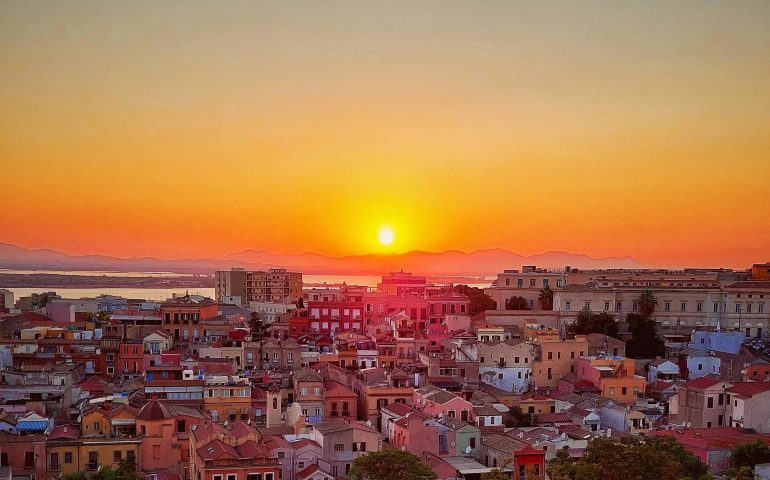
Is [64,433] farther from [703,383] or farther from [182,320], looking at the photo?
[703,383]

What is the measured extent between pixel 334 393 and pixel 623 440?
12618mm

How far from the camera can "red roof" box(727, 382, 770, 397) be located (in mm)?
30487

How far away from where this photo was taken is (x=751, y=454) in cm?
2447

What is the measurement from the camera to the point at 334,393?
105 feet

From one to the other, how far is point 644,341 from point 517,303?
33.9 feet

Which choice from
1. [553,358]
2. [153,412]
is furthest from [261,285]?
[153,412]

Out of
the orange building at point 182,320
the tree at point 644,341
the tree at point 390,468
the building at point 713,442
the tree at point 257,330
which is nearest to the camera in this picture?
the tree at point 390,468

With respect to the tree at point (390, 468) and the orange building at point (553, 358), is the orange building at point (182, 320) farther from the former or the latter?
the tree at point (390, 468)

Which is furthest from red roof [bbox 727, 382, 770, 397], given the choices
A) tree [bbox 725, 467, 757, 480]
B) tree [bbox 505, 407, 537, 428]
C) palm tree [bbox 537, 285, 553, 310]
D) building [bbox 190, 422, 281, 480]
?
palm tree [bbox 537, 285, 553, 310]

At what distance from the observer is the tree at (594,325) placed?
155 feet

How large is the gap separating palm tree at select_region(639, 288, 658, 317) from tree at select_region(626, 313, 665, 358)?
3388 mm

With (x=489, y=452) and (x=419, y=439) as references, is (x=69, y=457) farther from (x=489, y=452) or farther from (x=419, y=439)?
(x=489, y=452)

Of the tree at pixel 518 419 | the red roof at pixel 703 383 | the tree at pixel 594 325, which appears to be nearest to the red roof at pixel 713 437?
the red roof at pixel 703 383

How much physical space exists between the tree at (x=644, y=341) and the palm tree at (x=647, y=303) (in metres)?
3.39
